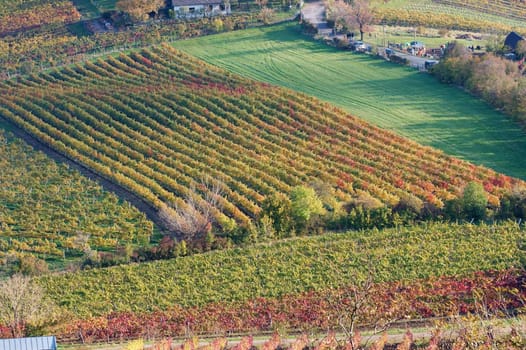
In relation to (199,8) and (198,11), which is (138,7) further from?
(199,8)

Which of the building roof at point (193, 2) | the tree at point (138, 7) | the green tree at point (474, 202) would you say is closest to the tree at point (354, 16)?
the building roof at point (193, 2)

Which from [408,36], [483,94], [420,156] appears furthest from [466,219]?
[408,36]

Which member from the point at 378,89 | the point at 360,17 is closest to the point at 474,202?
the point at 378,89

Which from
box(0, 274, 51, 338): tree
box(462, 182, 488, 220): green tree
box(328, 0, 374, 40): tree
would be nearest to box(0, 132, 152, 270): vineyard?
box(0, 274, 51, 338): tree

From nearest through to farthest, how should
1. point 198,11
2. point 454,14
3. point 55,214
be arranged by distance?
point 55,214 < point 198,11 < point 454,14

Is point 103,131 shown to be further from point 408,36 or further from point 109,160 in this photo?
point 408,36

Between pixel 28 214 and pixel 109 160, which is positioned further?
pixel 109 160

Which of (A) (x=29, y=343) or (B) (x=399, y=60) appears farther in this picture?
(B) (x=399, y=60)
